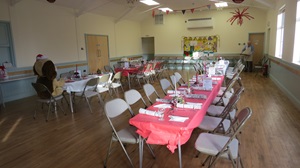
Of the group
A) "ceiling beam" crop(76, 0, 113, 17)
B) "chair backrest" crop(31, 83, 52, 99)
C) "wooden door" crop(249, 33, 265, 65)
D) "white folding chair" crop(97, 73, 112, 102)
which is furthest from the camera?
"wooden door" crop(249, 33, 265, 65)

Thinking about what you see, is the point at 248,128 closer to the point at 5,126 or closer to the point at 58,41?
the point at 5,126

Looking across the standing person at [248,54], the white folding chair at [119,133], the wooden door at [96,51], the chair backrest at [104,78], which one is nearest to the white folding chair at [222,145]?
the white folding chair at [119,133]

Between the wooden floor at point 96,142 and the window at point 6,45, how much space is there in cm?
200

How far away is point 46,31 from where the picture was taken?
24.8 feet

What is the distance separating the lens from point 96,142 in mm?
3498

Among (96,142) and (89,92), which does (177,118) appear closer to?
(96,142)

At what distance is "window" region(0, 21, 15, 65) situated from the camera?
243 inches

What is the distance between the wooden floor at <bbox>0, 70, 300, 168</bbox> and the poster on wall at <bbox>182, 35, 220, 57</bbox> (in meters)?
7.92

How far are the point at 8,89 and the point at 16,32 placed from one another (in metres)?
1.84

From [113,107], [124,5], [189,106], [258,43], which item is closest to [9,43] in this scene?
[113,107]

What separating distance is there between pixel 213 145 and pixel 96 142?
2070 millimetres

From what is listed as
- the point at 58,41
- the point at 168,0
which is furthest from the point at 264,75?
the point at 58,41

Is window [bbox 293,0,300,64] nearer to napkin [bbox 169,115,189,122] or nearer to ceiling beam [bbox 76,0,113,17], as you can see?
napkin [bbox 169,115,189,122]

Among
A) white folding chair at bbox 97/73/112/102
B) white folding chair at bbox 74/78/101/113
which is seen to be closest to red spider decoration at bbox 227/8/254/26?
white folding chair at bbox 97/73/112/102
